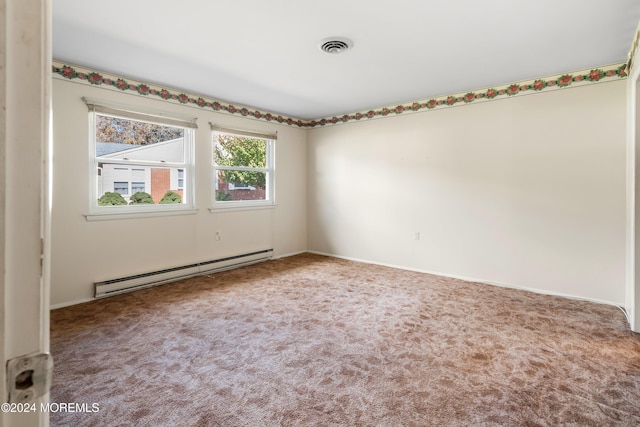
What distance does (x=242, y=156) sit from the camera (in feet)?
16.2

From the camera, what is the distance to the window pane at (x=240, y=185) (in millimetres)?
4676

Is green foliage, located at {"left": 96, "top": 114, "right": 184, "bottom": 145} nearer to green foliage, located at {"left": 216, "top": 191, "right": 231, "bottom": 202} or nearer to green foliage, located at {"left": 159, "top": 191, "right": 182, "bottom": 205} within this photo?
green foliage, located at {"left": 159, "top": 191, "right": 182, "bottom": 205}

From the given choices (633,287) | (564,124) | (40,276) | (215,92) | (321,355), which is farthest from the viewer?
(215,92)

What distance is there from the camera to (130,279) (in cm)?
370

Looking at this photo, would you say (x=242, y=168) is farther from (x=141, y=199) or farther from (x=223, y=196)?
(x=141, y=199)

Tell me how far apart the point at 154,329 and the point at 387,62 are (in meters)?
3.14

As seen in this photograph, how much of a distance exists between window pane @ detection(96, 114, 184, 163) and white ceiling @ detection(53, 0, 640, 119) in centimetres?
54

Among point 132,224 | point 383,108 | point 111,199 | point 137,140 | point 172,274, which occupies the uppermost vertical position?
point 383,108

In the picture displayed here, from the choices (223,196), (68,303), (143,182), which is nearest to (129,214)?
(143,182)

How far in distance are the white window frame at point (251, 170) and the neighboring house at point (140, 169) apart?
1.48ft

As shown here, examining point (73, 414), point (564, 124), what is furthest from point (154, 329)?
point (564, 124)

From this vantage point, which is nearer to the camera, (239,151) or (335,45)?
(335,45)

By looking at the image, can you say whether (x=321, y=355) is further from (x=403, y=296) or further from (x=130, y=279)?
(x=130, y=279)

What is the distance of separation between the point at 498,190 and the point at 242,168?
344 cm
